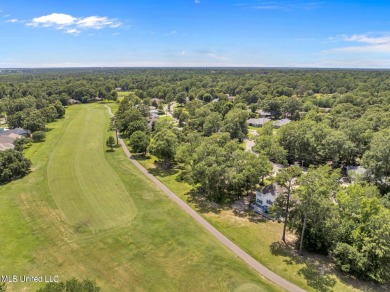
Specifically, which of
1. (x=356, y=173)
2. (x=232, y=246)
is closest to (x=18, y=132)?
(x=232, y=246)

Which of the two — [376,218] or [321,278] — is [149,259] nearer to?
[321,278]

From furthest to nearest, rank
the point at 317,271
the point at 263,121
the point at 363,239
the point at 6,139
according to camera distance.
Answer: the point at 263,121 < the point at 6,139 < the point at 317,271 < the point at 363,239

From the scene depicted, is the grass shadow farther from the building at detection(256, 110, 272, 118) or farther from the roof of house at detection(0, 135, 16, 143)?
the building at detection(256, 110, 272, 118)

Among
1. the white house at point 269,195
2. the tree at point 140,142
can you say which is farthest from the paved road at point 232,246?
the tree at point 140,142

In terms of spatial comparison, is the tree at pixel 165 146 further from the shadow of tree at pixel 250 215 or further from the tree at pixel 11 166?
the tree at pixel 11 166

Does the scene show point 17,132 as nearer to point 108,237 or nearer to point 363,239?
point 108,237

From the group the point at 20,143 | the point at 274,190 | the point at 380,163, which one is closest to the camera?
the point at 274,190

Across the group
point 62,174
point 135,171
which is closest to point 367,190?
point 135,171
